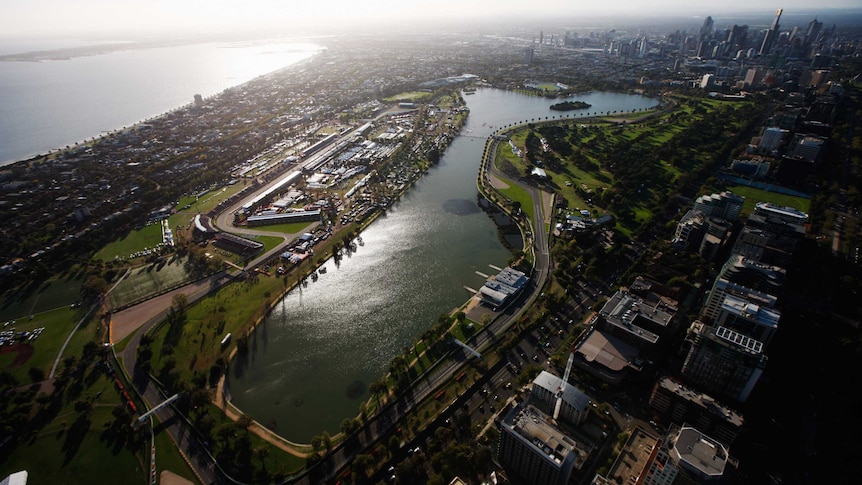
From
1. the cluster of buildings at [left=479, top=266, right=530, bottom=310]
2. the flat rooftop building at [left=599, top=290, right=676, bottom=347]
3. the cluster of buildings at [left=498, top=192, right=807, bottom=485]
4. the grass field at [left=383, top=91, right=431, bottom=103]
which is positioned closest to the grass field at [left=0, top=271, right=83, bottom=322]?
the cluster of buildings at [left=479, top=266, right=530, bottom=310]

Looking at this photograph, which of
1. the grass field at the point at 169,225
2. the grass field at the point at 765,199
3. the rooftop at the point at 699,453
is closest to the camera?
the rooftop at the point at 699,453

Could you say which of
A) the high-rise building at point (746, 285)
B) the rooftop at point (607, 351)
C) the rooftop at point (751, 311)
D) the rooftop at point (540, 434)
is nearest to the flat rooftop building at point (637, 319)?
the rooftop at point (607, 351)

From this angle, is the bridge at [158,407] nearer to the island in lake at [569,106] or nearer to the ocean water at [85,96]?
the ocean water at [85,96]

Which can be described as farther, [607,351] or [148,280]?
[148,280]

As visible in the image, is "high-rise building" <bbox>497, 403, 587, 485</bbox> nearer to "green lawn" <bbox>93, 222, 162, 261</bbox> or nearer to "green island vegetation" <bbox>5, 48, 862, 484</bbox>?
"green island vegetation" <bbox>5, 48, 862, 484</bbox>

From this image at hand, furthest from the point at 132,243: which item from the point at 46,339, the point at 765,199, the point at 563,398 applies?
the point at 765,199

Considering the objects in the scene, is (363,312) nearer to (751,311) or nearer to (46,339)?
(46,339)
